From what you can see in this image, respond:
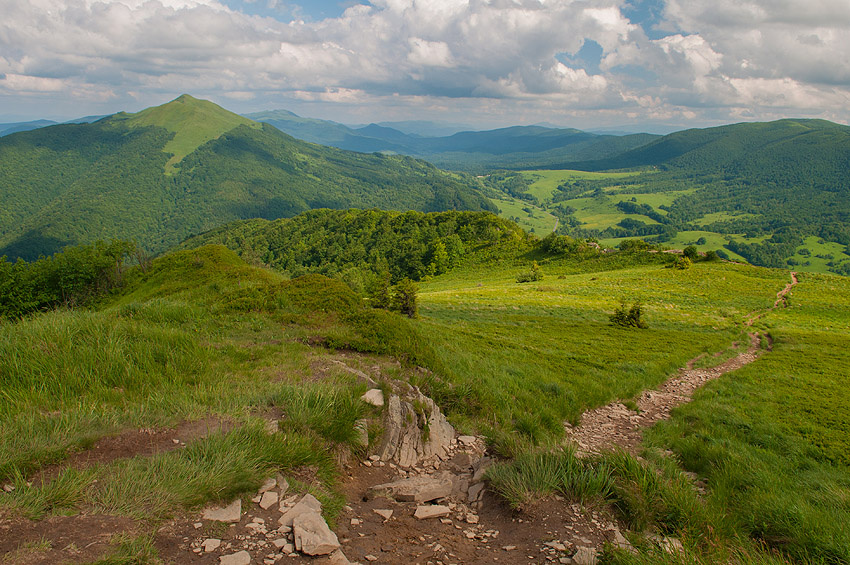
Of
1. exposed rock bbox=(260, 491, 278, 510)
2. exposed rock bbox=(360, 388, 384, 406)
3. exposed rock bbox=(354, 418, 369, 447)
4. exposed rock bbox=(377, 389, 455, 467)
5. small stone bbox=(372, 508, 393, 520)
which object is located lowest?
exposed rock bbox=(377, 389, 455, 467)

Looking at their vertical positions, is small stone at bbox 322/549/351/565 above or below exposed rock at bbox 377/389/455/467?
above

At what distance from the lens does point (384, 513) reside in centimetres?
493

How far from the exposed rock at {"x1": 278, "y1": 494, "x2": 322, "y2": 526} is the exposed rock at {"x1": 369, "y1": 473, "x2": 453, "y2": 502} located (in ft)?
4.00

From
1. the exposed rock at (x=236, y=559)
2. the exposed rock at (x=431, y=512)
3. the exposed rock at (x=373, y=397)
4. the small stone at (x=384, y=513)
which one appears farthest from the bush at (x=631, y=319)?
the exposed rock at (x=236, y=559)

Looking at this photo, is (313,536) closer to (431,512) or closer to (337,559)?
(337,559)

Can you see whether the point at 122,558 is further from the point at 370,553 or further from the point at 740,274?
the point at 740,274

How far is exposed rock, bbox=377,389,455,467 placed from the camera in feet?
22.1

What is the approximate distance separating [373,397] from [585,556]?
412cm

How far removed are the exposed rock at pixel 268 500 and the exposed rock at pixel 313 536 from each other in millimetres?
397

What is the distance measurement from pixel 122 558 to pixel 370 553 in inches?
87.4

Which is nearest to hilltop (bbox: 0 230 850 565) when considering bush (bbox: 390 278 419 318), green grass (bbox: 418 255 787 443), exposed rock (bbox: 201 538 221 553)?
exposed rock (bbox: 201 538 221 553)

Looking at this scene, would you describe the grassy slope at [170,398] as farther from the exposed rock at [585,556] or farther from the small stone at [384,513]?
the exposed rock at [585,556]

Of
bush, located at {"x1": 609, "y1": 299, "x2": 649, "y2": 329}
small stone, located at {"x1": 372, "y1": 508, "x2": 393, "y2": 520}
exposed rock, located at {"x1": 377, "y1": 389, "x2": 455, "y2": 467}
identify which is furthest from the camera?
bush, located at {"x1": 609, "y1": 299, "x2": 649, "y2": 329}

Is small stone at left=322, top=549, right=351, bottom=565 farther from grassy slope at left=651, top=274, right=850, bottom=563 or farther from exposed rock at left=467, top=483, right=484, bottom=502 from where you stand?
grassy slope at left=651, top=274, right=850, bottom=563
